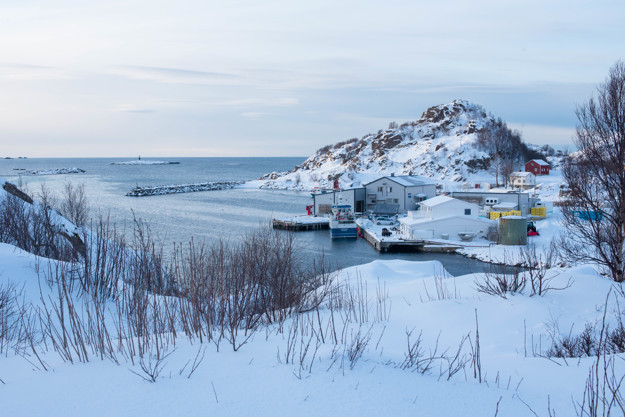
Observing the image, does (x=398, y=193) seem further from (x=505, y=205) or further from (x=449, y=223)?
(x=449, y=223)

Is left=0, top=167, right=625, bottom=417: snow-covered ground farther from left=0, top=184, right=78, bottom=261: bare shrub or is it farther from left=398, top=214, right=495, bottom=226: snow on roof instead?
left=398, top=214, right=495, bottom=226: snow on roof

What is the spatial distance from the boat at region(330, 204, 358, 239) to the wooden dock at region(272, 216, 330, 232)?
10.9ft

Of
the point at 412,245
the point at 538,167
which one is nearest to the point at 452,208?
the point at 412,245

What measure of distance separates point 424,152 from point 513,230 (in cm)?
6362

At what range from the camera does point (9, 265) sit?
9016 millimetres

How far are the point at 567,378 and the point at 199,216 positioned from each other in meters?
49.5

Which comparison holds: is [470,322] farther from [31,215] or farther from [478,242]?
[478,242]

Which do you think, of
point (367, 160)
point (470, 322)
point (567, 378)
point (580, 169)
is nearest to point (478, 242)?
point (580, 169)

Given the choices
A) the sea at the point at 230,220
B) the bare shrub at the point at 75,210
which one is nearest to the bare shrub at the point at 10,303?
the sea at the point at 230,220

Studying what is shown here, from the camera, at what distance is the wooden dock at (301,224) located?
1743 inches

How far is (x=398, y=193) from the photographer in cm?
5091

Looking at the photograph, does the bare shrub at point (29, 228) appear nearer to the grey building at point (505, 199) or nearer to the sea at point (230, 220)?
the sea at point (230, 220)

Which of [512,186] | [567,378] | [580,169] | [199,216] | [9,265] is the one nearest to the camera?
[567,378]

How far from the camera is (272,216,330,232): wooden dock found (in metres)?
44.3
